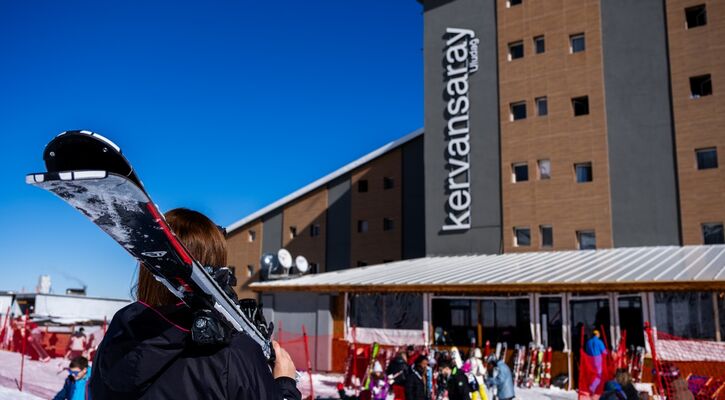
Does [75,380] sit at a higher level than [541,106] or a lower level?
lower

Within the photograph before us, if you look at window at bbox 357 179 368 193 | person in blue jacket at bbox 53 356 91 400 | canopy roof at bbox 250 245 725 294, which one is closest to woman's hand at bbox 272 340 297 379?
person in blue jacket at bbox 53 356 91 400

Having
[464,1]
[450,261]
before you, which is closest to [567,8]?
[464,1]

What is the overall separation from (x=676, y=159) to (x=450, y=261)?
9318mm

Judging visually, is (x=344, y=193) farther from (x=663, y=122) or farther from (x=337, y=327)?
(x=663, y=122)

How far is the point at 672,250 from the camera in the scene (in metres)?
21.3

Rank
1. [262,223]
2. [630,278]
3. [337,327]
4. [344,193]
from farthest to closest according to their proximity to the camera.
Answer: [262,223] → [344,193] → [337,327] → [630,278]

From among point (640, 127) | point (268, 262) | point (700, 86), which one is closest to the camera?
point (700, 86)

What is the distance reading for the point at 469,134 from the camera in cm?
2625

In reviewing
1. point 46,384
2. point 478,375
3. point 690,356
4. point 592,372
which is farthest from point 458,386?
point 46,384

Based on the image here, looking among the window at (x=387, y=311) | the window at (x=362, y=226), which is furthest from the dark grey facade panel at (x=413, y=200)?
the window at (x=387, y=311)

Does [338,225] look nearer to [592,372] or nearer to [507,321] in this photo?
[507,321]

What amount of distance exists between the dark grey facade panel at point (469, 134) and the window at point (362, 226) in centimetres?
551

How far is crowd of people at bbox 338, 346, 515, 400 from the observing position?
10.6 metres

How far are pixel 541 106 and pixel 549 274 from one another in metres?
8.51
